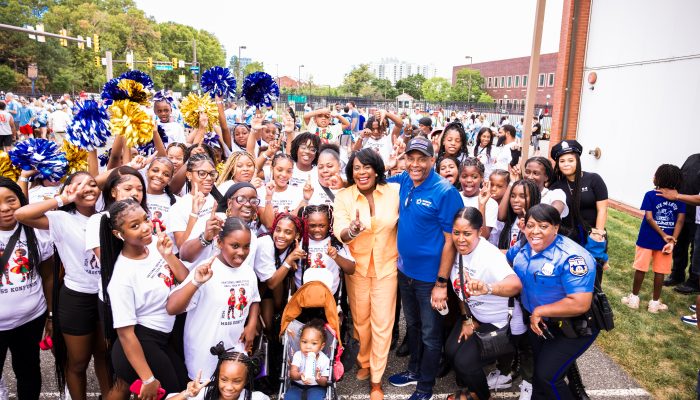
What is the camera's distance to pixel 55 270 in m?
3.35

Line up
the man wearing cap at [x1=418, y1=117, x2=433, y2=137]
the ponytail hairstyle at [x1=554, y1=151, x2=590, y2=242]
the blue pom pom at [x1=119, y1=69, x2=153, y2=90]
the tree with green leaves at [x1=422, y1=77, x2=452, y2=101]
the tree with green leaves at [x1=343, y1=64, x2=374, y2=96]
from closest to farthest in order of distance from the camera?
1. the ponytail hairstyle at [x1=554, y1=151, x2=590, y2=242]
2. the blue pom pom at [x1=119, y1=69, x2=153, y2=90]
3. the man wearing cap at [x1=418, y1=117, x2=433, y2=137]
4. the tree with green leaves at [x1=343, y1=64, x2=374, y2=96]
5. the tree with green leaves at [x1=422, y1=77, x2=452, y2=101]

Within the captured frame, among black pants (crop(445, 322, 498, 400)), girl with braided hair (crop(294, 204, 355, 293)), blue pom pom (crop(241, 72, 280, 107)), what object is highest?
blue pom pom (crop(241, 72, 280, 107))

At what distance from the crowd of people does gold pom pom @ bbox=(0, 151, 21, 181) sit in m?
0.15

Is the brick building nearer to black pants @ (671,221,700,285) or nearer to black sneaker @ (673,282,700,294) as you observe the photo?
black pants @ (671,221,700,285)

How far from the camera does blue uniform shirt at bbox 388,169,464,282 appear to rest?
149 inches

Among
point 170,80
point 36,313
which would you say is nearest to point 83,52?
point 170,80

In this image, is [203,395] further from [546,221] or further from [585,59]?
[585,59]

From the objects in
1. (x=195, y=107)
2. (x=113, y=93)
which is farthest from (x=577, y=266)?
(x=195, y=107)

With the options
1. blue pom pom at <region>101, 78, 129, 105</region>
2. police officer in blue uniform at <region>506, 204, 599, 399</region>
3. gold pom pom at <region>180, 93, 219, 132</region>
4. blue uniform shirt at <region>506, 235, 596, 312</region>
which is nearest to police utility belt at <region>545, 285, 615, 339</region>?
police officer in blue uniform at <region>506, 204, 599, 399</region>

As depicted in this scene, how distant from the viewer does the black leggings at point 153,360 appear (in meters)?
3.01

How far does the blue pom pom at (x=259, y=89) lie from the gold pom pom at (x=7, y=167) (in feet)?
9.95

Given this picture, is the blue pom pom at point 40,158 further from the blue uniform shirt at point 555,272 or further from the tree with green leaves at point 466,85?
the tree with green leaves at point 466,85

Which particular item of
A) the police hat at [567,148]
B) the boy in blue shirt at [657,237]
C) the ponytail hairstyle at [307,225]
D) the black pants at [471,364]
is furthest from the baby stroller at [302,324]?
the boy in blue shirt at [657,237]

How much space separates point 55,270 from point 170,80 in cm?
7809
